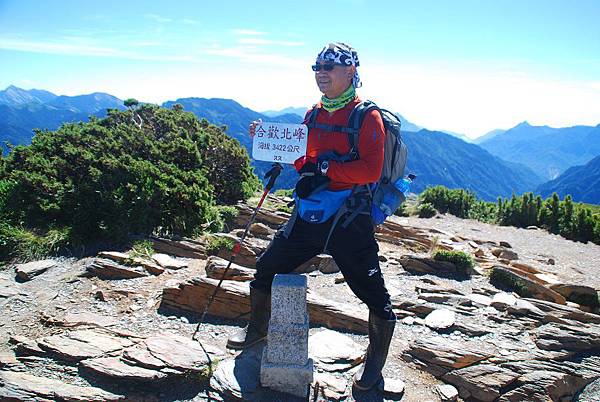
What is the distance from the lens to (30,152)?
9.88 m

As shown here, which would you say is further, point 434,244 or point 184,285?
point 434,244

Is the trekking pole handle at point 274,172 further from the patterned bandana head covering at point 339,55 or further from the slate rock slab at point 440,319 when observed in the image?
Result: the slate rock slab at point 440,319

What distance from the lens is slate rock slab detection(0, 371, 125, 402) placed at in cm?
378

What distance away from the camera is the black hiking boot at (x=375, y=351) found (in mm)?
4117

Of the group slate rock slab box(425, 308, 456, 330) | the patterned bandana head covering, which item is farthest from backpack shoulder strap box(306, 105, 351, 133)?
slate rock slab box(425, 308, 456, 330)

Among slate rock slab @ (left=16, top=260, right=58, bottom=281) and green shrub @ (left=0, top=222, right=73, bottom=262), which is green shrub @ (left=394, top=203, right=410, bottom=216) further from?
slate rock slab @ (left=16, top=260, right=58, bottom=281)

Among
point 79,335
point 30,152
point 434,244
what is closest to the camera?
point 79,335

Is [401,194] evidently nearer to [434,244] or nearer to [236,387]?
[236,387]

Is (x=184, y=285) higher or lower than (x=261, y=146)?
lower

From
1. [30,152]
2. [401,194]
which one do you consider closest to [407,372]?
[401,194]

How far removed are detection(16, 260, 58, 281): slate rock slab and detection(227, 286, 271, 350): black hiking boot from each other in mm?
4154

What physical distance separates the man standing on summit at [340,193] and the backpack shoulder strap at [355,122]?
0.07 feet

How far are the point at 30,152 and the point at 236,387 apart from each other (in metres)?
8.63

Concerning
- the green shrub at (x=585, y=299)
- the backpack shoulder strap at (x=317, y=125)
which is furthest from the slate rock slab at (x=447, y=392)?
the green shrub at (x=585, y=299)
